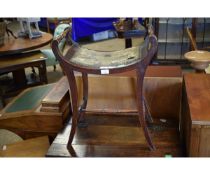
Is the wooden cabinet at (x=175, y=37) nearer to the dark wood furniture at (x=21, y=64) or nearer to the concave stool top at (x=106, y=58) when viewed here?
the dark wood furniture at (x=21, y=64)

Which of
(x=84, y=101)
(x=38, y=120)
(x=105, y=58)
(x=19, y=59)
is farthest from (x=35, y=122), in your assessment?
(x=19, y=59)

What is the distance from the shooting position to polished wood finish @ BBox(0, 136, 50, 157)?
4.97ft

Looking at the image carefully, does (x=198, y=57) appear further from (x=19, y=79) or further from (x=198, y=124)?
(x=19, y=79)

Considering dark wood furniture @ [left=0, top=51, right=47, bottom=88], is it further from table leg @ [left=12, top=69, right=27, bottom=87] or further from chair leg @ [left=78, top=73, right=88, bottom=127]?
chair leg @ [left=78, top=73, right=88, bottom=127]

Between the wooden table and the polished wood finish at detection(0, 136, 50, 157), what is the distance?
127 cm

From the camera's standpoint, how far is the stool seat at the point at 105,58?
3.62ft

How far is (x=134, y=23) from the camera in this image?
9.12 feet

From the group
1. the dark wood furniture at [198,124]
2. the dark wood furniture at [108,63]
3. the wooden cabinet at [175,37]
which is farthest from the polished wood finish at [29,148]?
the wooden cabinet at [175,37]

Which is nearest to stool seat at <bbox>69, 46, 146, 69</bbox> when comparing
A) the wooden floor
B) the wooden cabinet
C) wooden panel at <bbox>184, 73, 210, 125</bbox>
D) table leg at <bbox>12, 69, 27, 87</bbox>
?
wooden panel at <bbox>184, 73, 210, 125</bbox>

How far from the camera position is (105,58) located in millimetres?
1244

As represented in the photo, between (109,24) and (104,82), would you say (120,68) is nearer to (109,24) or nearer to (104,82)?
(104,82)

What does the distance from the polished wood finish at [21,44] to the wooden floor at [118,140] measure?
1.47 meters

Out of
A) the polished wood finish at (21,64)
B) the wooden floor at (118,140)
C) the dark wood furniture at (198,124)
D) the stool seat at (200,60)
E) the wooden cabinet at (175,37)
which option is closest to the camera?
the dark wood furniture at (198,124)
